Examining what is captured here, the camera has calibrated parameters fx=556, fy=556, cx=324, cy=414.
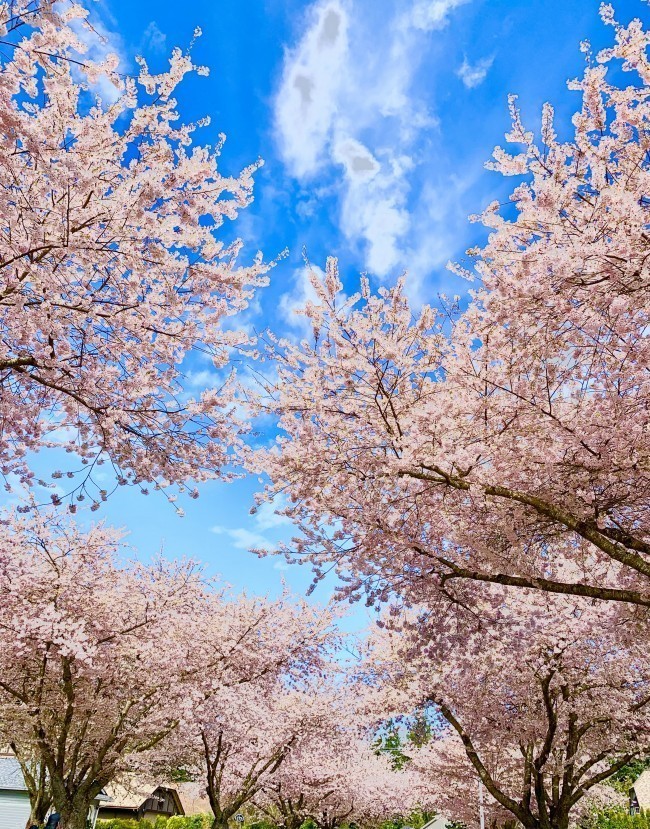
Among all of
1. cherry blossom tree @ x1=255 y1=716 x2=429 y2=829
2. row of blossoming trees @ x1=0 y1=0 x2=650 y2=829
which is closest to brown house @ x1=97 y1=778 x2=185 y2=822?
cherry blossom tree @ x1=255 y1=716 x2=429 y2=829

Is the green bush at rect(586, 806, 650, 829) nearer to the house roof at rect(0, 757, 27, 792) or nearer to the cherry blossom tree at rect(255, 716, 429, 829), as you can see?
the cherry blossom tree at rect(255, 716, 429, 829)

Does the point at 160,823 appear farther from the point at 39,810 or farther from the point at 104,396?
the point at 104,396

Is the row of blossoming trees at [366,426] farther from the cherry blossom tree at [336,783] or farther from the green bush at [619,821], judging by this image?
the green bush at [619,821]

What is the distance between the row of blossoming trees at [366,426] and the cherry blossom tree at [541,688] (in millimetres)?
70

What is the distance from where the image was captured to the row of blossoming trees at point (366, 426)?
485 cm

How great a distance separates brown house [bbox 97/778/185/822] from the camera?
35.0m

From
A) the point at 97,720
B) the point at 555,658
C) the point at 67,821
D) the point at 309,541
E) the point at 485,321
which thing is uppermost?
the point at 485,321

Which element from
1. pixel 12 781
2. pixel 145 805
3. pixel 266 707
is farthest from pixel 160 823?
pixel 266 707

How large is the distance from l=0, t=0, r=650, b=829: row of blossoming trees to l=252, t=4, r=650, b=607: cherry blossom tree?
0.03m

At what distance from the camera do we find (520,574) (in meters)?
7.39

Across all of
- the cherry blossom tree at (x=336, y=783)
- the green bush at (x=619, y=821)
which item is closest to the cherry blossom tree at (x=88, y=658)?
the cherry blossom tree at (x=336, y=783)

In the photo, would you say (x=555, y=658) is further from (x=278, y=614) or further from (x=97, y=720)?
(x=97, y=720)

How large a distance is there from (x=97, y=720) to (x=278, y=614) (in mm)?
5404

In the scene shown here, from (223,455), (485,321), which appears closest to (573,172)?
(485,321)
